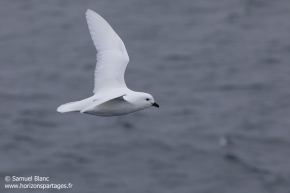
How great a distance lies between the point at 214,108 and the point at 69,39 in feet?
26.2

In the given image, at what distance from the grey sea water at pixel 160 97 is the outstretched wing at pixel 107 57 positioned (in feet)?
25.5

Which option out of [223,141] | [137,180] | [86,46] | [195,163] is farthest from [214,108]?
[86,46]

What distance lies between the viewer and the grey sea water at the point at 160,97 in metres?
20.8

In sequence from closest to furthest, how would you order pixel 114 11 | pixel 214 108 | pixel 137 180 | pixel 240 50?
pixel 137 180 < pixel 214 108 < pixel 240 50 < pixel 114 11

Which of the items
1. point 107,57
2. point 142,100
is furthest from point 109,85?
point 142,100

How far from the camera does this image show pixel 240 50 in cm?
2762

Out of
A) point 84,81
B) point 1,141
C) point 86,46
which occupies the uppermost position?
point 86,46

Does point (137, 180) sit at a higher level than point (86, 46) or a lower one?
lower

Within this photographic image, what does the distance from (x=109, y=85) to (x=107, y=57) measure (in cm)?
81

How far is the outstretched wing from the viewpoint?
1241cm

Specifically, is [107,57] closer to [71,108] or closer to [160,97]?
[71,108]

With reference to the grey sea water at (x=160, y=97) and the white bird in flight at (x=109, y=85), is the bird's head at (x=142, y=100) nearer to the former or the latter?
the white bird in flight at (x=109, y=85)

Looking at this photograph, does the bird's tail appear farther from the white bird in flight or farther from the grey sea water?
the grey sea water

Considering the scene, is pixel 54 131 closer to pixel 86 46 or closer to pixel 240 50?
pixel 86 46
